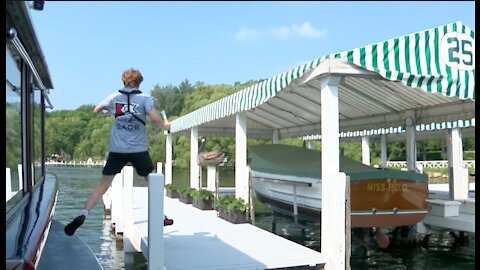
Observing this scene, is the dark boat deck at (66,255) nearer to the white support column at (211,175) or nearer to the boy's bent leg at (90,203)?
the boy's bent leg at (90,203)

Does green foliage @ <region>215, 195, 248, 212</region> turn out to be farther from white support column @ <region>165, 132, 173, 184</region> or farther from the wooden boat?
white support column @ <region>165, 132, 173, 184</region>

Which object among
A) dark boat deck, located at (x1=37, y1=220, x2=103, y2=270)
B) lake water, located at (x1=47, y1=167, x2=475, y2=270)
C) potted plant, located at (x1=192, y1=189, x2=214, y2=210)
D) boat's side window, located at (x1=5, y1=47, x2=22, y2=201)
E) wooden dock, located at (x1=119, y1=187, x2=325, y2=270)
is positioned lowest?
lake water, located at (x1=47, y1=167, x2=475, y2=270)

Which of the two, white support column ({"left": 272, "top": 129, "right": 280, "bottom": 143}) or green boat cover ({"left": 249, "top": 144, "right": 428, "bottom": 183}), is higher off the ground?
white support column ({"left": 272, "top": 129, "right": 280, "bottom": 143})

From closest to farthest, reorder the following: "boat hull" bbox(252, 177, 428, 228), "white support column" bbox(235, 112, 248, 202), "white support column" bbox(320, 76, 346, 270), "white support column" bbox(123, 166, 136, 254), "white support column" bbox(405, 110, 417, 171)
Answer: "white support column" bbox(320, 76, 346, 270) < "boat hull" bbox(252, 177, 428, 228) < "white support column" bbox(123, 166, 136, 254) < "white support column" bbox(405, 110, 417, 171) < "white support column" bbox(235, 112, 248, 202)

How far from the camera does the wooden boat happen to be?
320 inches

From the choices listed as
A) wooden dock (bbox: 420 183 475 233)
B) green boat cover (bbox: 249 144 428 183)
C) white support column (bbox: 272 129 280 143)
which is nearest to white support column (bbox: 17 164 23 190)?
green boat cover (bbox: 249 144 428 183)

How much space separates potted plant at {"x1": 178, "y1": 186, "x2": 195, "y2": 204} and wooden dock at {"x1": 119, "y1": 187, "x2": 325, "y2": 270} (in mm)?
3234

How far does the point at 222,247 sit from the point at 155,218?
1.89 meters

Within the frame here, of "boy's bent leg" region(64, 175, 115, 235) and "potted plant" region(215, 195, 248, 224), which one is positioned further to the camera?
"potted plant" region(215, 195, 248, 224)

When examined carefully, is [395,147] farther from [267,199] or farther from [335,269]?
[335,269]

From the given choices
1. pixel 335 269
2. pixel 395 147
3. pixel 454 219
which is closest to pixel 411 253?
pixel 454 219

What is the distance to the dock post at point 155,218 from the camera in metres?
4.88

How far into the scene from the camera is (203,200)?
1160 cm

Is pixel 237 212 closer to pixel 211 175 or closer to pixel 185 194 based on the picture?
pixel 185 194
